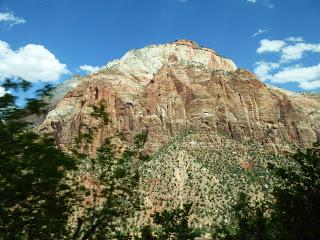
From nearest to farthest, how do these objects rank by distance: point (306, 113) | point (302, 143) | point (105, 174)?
point (105, 174)
point (302, 143)
point (306, 113)

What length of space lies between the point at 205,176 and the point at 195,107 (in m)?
46.4

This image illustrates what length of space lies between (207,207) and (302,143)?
222 feet

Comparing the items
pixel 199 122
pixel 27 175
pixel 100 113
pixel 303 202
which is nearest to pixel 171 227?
pixel 303 202

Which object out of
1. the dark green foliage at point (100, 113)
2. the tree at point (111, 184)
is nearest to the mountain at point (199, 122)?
the tree at point (111, 184)

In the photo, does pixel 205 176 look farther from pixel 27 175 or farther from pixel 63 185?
pixel 27 175

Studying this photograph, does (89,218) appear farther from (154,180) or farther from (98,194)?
(154,180)

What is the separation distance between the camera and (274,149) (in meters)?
156

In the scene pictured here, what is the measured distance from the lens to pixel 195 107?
551ft

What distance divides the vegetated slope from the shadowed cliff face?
44.0 feet

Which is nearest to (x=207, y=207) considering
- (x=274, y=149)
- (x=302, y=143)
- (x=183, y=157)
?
(x=183, y=157)

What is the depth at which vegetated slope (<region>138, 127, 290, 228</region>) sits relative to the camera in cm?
11375

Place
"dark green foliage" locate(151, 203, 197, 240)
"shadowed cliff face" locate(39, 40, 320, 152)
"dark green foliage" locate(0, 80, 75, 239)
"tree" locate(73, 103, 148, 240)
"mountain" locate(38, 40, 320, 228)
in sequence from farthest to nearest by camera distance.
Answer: "shadowed cliff face" locate(39, 40, 320, 152)
"mountain" locate(38, 40, 320, 228)
"dark green foliage" locate(151, 203, 197, 240)
"tree" locate(73, 103, 148, 240)
"dark green foliage" locate(0, 80, 75, 239)

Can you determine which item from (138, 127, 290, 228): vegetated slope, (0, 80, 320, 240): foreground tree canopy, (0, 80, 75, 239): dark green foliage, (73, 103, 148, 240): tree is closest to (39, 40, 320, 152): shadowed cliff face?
(138, 127, 290, 228): vegetated slope

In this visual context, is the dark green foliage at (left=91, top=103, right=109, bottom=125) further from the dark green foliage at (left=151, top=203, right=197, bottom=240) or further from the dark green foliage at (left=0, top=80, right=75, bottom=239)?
the dark green foliage at (left=151, top=203, right=197, bottom=240)
